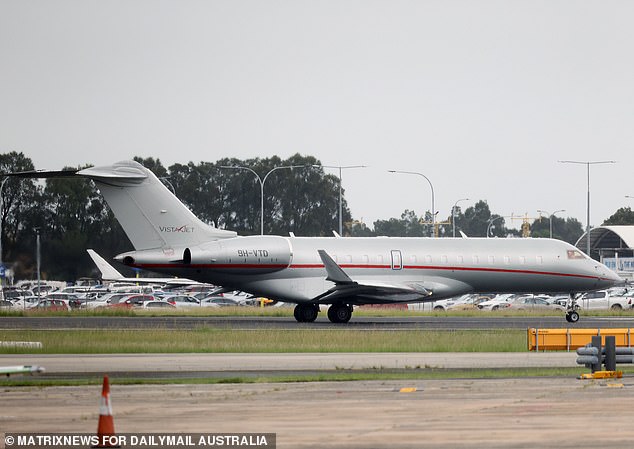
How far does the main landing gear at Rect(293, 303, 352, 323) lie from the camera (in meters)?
49.3

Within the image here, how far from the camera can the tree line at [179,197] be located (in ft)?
244

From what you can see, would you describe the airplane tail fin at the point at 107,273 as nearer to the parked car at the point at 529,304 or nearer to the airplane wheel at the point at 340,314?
the airplane wheel at the point at 340,314

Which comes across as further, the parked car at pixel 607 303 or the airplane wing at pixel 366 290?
the parked car at pixel 607 303

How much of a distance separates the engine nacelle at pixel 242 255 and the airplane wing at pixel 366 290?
218 cm

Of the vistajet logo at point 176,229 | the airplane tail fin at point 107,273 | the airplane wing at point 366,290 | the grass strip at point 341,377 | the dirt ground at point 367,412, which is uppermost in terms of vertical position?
the vistajet logo at point 176,229

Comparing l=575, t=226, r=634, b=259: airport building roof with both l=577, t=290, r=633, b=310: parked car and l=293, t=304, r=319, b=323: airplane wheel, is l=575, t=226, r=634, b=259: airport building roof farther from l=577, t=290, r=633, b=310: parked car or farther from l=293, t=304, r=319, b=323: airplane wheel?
l=293, t=304, r=319, b=323: airplane wheel

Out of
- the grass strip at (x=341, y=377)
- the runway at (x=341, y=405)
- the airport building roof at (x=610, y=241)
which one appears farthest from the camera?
the airport building roof at (x=610, y=241)

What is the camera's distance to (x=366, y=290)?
4862cm

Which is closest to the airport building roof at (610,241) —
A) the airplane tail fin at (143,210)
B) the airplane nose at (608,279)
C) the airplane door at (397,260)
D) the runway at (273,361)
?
the airplane nose at (608,279)

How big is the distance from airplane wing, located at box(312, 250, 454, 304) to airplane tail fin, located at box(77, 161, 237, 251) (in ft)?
19.1

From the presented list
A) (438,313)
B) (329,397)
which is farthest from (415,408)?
(438,313)

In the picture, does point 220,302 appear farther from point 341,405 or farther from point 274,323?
point 341,405

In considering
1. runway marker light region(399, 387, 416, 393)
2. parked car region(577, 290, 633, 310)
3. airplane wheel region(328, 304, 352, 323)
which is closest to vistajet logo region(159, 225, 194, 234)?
airplane wheel region(328, 304, 352, 323)

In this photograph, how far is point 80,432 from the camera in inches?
604
